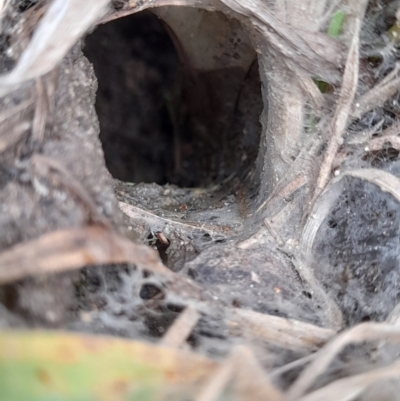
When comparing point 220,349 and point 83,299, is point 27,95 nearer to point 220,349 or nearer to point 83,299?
point 83,299

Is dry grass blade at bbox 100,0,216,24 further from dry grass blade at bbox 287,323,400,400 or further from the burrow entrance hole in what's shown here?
dry grass blade at bbox 287,323,400,400

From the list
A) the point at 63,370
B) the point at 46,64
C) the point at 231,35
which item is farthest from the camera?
the point at 231,35

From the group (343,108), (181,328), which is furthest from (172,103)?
(181,328)

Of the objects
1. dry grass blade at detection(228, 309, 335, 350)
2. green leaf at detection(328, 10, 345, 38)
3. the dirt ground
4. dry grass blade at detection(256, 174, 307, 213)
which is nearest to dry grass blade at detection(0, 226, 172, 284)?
the dirt ground

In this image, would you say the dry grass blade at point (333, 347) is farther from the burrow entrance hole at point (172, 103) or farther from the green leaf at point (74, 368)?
the burrow entrance hole at point (172, 103)

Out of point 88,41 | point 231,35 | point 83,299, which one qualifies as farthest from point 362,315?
point 88,41

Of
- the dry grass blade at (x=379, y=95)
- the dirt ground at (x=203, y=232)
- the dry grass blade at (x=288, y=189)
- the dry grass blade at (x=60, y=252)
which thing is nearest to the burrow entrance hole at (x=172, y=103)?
the dirt ground at (x=203, y=232)
